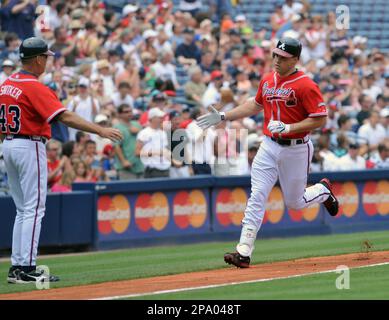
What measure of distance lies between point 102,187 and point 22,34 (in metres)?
4.79

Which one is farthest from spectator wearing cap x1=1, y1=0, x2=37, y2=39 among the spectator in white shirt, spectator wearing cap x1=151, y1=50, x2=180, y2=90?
the spectator in white shirt

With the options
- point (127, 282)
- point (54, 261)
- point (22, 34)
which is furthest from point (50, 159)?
point (127, 282)

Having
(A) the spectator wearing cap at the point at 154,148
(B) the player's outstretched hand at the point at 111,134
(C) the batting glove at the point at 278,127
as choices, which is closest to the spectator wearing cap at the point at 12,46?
(A) the spectator wearing cap at the point at 154,148

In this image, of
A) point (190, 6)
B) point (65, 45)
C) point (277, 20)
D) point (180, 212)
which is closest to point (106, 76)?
point (65, 45)

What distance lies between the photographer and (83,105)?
54.6 feet

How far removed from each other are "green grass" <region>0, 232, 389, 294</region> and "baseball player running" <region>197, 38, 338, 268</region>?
70 centimetres

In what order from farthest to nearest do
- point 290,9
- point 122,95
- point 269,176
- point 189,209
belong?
point 290,9 → point 122,95 → point 189,209 → point 269,176

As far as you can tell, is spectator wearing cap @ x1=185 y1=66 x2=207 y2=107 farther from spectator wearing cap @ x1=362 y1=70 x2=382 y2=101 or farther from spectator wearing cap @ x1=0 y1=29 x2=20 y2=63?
spectator wearing cap @ x1=362 y1=70 x2=382 y2=101

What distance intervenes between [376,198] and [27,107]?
32.2ft

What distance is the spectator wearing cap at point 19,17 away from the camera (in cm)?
1809

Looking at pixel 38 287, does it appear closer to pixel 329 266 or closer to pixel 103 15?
pixel 329 266

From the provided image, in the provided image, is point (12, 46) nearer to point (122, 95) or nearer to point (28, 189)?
point (122, 95)

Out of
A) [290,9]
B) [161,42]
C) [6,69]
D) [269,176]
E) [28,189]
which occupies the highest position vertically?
[290,9]

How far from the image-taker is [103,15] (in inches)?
813
